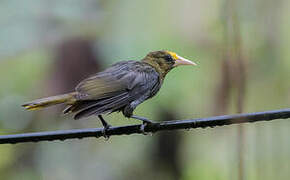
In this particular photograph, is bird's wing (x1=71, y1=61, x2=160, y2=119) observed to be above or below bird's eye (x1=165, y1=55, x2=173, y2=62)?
above

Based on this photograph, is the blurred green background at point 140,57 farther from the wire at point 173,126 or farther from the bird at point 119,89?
the wire at point 173,126

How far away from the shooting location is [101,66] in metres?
4.96

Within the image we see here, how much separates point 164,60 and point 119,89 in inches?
33.4

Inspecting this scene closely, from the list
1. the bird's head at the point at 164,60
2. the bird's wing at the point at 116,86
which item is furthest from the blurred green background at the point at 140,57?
the bird's wing at the point at 116,86

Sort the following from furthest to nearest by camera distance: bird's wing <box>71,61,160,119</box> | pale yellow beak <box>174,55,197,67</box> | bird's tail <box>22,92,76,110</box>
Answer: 1. pale yellow beak <box>174,55,197,67</box>
2. bird's wing <box>71,61,160,119</box>
3. bird's tail <box>22,92,76,110</box>

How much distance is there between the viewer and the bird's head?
4.89m

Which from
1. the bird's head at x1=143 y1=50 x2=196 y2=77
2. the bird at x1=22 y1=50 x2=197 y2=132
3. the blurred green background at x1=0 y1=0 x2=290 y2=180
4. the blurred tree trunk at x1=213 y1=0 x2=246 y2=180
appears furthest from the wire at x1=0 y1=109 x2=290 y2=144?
the bird's head at x1=143 y1=50 x2=196 y2=77

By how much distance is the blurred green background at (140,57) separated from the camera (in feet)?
15.9

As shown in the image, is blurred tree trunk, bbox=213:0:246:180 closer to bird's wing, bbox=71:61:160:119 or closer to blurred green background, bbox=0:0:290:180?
bird's wing, bbox=71:61:160:119

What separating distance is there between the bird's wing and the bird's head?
8.0 inches

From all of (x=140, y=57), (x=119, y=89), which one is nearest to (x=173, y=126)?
(x=119, y=89)

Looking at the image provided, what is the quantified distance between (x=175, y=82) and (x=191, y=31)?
21.0 inches

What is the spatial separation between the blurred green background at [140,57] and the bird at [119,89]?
16cm

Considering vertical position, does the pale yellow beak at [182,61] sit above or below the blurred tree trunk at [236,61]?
below
